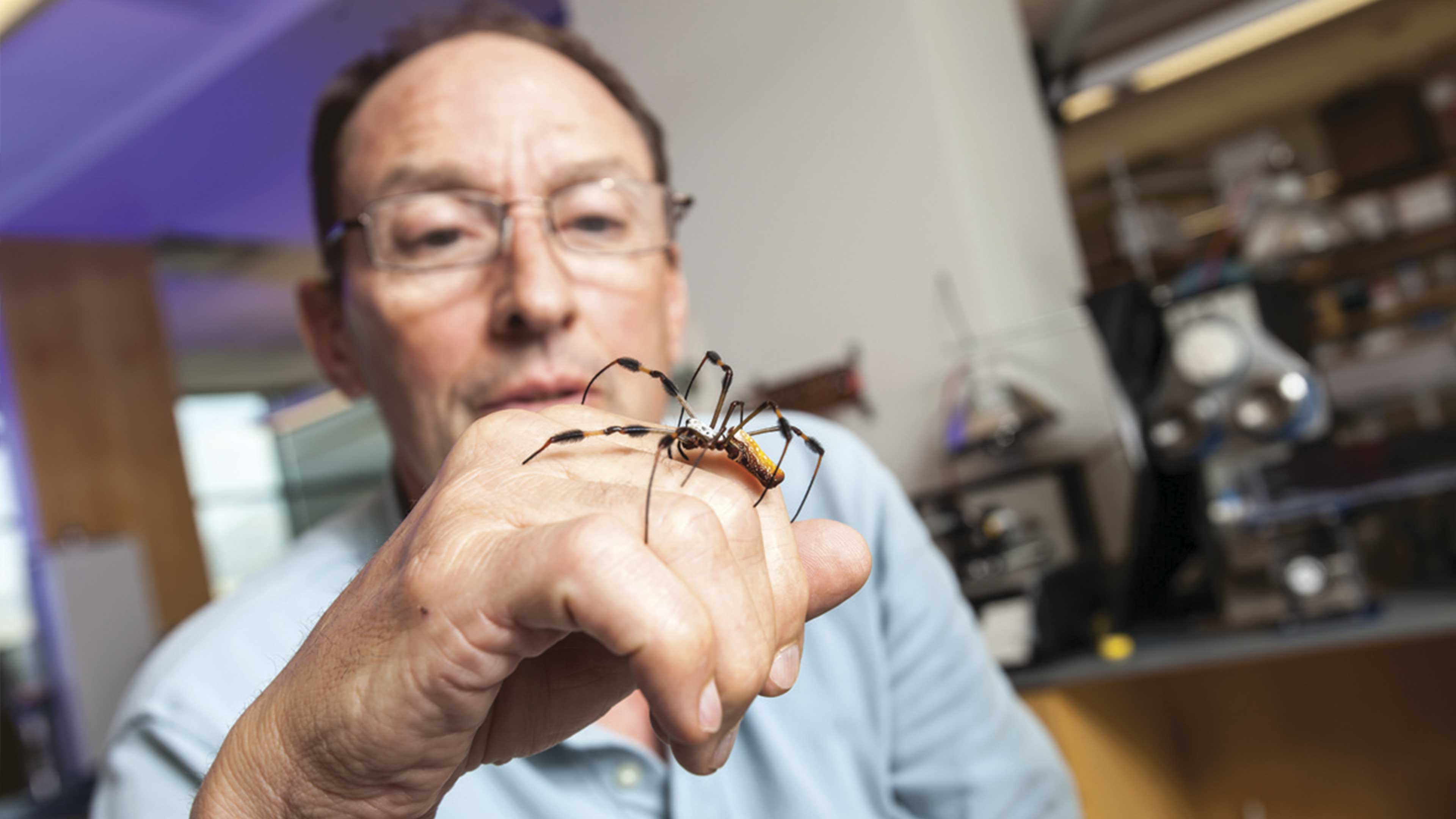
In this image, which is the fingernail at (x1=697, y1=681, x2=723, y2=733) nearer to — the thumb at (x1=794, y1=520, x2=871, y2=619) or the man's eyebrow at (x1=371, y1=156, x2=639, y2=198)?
the thumb at (x1=794, y1=520, x2=871, y2=619)

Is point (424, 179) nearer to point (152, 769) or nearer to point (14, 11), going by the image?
point (152, 769)

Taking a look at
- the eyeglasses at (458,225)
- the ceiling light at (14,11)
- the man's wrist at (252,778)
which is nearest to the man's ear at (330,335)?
the eyeglasses at (458,225)

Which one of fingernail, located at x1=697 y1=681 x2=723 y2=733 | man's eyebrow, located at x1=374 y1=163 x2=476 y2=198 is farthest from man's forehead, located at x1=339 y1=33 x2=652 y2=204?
fingernail, located at x1=697 y1=681 x2=723 y2=733

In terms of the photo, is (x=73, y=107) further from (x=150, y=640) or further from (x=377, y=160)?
(x=377, y=160)

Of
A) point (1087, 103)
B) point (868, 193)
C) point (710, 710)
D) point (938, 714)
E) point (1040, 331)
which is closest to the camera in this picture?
point (710, 710)

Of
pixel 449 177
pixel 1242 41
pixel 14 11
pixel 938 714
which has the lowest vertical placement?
pixel 938 714

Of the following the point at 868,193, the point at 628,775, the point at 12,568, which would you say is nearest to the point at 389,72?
the point at 628,775

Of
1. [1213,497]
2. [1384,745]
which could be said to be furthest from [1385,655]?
[1213,497]
